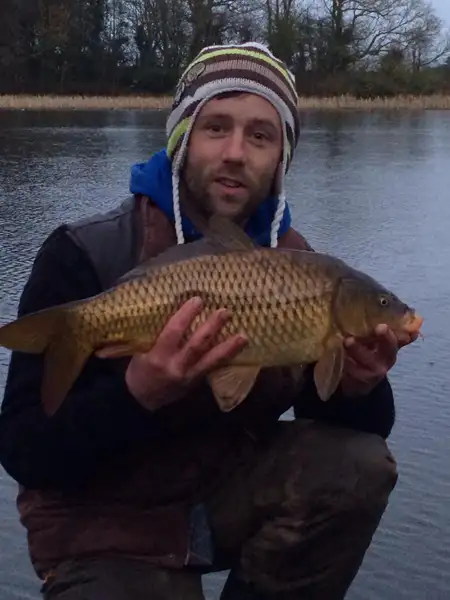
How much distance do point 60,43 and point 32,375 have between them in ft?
154

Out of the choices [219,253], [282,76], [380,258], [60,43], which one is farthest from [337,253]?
[60,43]

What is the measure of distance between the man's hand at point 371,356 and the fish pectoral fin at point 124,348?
0.46 m

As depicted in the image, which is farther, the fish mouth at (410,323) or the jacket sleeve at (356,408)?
the jacket sleeve at (356,408)

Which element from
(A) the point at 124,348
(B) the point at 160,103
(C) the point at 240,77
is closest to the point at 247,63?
(C) the point at 240,77

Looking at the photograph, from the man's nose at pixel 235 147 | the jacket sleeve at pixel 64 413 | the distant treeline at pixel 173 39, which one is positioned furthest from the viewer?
the distant treeline at pixel 173 39

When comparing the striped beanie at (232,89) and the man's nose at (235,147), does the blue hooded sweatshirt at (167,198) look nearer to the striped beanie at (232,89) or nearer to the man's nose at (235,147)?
the striped beanie at (232,89)

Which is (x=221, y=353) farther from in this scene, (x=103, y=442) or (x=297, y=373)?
(x=297, y=373)

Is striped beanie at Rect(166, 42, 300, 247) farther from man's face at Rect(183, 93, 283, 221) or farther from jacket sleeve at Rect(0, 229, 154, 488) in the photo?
jacket sleeve at Rect(0, 229, 154, 488)

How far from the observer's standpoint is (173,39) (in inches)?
1895

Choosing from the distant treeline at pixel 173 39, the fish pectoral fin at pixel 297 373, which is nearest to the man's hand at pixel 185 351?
the fish pectoral fin at pixel 297 373

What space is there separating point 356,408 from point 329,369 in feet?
1.49

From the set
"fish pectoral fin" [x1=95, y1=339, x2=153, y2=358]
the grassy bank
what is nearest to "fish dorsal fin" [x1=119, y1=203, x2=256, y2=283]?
"fish pectoral fin" [x1=95, y1=339, x2=153, y2=358]

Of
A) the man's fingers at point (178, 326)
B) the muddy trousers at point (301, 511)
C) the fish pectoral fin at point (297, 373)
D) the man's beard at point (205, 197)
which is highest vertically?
the man's beard at point (205, 197)

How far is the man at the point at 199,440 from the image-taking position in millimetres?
2607
